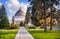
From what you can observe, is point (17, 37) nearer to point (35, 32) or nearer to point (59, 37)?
point (35, 32)

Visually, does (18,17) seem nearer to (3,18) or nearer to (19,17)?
(19,17)

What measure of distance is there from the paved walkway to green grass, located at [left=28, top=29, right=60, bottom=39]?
111mm

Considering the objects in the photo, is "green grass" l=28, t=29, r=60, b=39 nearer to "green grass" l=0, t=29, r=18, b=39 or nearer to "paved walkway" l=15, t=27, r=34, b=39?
"paved walkway" l=15, t=27, r=34, b=39

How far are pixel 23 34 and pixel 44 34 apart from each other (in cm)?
56

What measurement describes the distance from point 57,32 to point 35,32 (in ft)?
2.03

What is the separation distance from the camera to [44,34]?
6.67 meters

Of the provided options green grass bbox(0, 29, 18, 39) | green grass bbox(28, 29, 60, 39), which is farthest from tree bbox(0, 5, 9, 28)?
green grass bbox(28, 29, 60, 39)

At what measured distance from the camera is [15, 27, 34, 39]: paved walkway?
654cm

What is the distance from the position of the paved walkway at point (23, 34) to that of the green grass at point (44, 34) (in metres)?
0.11

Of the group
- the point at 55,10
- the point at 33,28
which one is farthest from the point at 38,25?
the point at 55,10

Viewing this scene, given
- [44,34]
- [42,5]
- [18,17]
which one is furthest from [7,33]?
[42,5]

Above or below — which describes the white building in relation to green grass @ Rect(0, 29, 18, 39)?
above

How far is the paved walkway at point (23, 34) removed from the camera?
654 cm

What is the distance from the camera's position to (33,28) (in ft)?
21.7
